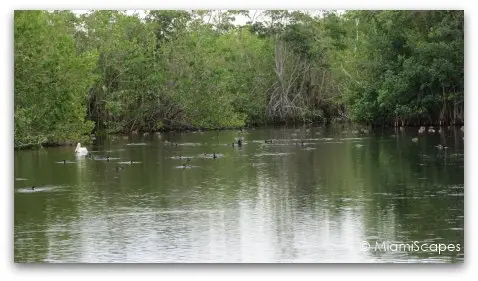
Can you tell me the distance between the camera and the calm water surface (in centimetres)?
1269

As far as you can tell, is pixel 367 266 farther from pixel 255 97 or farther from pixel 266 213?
pixel 255 97

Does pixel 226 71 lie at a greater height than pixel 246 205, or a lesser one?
greater

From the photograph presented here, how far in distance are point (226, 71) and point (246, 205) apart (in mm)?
24678

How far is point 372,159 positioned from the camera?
24000 millimetres

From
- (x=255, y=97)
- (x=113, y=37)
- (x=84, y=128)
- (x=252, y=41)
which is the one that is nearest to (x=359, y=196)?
(x=252, y=41)

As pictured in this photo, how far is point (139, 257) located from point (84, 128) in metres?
19.5

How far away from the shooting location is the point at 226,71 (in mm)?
40906

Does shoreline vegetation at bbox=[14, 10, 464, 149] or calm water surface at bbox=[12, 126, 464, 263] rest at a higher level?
shoreline vegetation at bbox=[14, 10, 464, 149]

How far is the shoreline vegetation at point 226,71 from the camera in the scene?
2216 cm

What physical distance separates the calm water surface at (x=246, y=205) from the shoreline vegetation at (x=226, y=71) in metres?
1.58

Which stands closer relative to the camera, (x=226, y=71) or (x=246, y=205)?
(x=246, y=205)

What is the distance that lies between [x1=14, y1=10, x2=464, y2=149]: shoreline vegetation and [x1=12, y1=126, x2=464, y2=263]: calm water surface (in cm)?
158

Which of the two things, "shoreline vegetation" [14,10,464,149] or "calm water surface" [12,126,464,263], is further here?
"shoreline vegetation" [14,10,464,149]

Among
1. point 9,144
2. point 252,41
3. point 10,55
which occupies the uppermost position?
point 252,41
